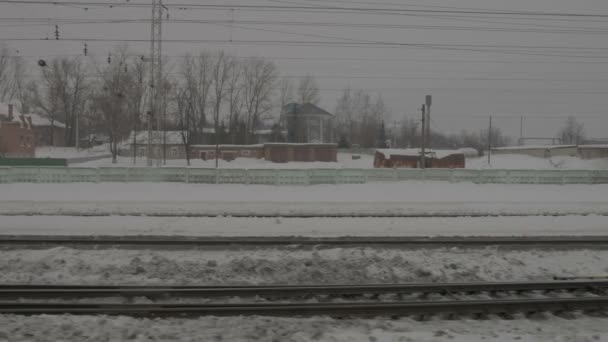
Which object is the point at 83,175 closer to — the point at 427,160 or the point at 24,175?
the point at 24,175

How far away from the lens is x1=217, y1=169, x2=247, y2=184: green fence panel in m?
25.0

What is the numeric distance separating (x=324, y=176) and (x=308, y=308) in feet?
64.4

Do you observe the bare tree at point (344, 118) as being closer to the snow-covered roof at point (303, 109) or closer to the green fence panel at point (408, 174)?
the snow-covered roof at point (303, 109)

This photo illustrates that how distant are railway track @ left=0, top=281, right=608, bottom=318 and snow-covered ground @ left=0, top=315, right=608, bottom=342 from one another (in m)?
0.18

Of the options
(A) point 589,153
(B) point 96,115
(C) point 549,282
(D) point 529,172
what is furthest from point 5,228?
(A) point 589,153

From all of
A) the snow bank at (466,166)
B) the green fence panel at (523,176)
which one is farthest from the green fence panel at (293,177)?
the snow bank at (466,166)

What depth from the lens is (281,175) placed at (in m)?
25.2

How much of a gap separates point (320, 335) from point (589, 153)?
68.7m

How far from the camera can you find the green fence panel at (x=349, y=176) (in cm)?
2564

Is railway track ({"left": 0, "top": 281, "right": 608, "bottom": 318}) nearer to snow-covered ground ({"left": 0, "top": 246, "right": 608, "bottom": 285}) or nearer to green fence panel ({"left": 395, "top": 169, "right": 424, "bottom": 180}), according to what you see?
snow-covered ground ({"left": 0, "top": 246, "right": 608, "bottom": 285})

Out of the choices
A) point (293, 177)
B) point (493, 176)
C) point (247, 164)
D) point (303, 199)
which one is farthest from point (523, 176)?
point (247, 164)

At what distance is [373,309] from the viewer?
609cm

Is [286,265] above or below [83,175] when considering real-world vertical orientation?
below

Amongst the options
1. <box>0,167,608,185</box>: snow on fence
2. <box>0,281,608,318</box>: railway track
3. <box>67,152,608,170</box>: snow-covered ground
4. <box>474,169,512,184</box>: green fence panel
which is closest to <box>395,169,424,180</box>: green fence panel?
<box>0,167,608,185</box>: snow on fence
